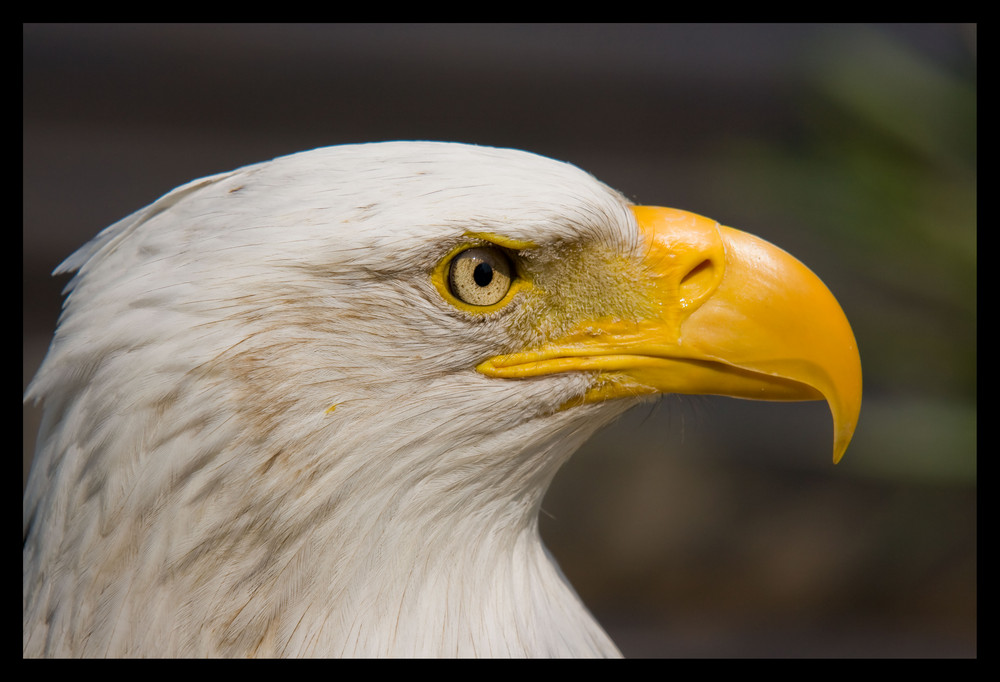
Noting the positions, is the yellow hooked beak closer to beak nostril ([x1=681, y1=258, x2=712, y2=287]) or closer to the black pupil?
beak nostril ([x1=681, y1=258, x2=712, y2=287])

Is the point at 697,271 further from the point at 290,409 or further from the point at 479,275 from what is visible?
the point at 290,409

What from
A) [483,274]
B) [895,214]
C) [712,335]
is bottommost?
[895,214]

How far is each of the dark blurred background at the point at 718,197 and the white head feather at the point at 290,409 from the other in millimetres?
1903

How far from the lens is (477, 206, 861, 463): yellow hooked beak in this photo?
1.44m

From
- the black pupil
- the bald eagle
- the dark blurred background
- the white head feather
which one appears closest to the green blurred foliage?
the dark blurred background

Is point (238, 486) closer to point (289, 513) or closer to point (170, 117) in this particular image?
point (289, 513)

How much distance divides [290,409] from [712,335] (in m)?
0.75

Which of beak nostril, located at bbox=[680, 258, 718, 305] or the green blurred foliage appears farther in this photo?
the green blurred foliage

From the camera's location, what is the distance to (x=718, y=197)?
137 inches

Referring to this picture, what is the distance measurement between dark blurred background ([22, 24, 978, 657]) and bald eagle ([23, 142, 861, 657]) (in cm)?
187

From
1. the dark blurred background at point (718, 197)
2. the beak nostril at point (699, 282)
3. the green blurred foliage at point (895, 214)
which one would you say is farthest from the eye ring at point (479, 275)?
the green blurred foliage at point (895, 214)

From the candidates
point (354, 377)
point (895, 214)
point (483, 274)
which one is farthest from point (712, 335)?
point (895, 214)

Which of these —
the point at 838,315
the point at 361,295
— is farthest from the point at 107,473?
the point at 838,315

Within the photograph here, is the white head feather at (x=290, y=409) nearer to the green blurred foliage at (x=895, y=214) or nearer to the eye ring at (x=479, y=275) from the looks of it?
the eye ring at (x=479, y=275)
